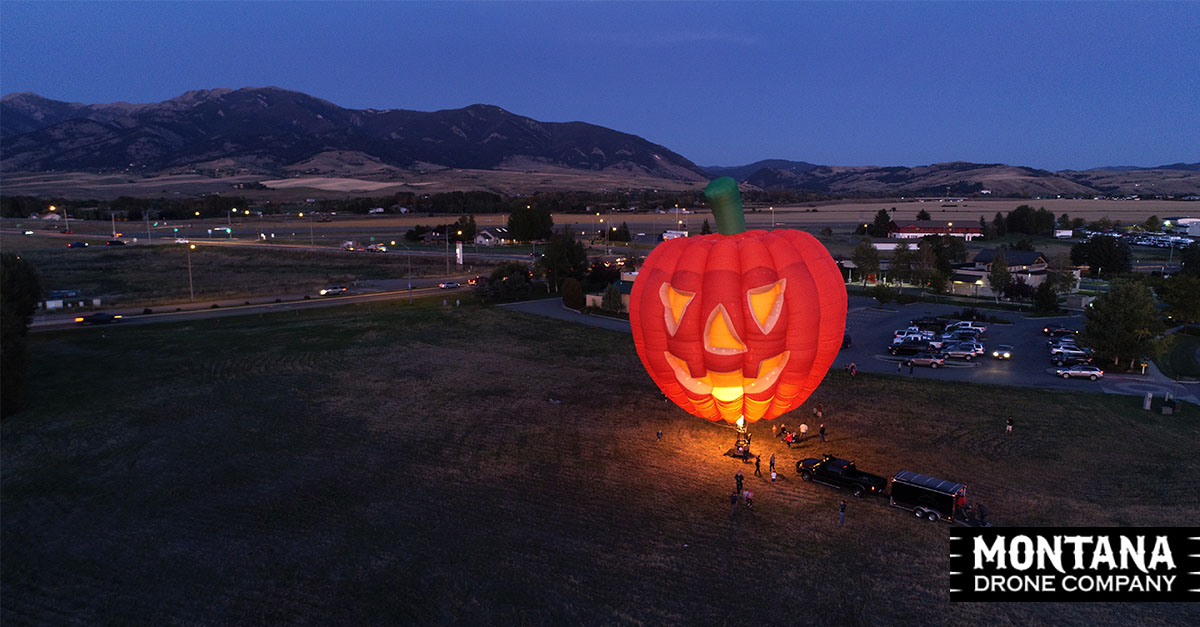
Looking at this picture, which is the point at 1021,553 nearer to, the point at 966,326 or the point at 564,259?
the point at 966,326

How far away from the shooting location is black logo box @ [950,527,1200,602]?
47.8 ft

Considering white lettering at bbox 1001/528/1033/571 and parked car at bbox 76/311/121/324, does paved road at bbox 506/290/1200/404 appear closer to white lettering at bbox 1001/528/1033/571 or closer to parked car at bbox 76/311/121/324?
white lettering at bbox 1001/528/1033/571

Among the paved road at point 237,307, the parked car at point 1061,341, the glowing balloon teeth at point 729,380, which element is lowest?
the parked car at point 1061,341

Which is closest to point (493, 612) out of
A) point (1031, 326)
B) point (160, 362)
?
point (160, 362)

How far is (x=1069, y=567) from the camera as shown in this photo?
14875 millimetres

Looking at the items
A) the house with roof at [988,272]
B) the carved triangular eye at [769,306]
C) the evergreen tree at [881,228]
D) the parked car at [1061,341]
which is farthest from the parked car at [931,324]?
the evergreen tree at [881,228]

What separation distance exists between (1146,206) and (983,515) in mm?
228737

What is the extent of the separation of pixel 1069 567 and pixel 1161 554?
7.21 feet

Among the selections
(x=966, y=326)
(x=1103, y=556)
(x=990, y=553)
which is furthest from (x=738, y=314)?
(x=966, y=326)

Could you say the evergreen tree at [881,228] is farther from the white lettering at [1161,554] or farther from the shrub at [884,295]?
the white lettering at [1161,554]

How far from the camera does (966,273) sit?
67.1 meters

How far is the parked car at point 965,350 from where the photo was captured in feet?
120

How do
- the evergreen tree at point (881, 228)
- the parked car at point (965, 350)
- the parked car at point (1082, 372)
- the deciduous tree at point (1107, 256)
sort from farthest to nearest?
the evergreen tree at point (881, 228) → the deciduous tree at point (1107, 256) → the parked car at point (965, 350) → the parked car at point (1082, 372)

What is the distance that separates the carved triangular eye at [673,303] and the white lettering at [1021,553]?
995cm
